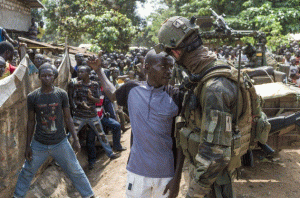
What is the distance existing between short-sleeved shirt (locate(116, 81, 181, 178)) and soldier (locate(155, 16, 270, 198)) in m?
0.12

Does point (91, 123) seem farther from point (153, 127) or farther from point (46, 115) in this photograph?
point (153, 127)

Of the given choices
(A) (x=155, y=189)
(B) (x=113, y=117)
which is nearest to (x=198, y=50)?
(A) (x=155, y=189)

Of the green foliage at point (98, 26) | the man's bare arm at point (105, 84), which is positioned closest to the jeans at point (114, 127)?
the man's bare arm at point (105, 84)

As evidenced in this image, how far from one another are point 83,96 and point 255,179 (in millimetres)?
3236

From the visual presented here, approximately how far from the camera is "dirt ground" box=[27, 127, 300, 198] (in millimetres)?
4016

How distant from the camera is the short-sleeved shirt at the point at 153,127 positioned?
7.44 ft

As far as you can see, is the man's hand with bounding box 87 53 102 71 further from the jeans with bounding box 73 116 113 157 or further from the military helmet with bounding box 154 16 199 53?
the jeans with bounding box 73 116 113 157

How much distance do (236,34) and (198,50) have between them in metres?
5.78

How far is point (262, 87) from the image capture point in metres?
4.65

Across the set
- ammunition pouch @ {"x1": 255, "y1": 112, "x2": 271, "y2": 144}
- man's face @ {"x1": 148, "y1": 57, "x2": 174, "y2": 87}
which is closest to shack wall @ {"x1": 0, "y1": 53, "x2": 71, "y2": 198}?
man's face @ {"x1": 148, "y1": 57, "x2": 174, "y2": 87}

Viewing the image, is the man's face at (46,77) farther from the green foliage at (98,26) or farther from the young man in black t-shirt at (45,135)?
the green foliage at (98,26)

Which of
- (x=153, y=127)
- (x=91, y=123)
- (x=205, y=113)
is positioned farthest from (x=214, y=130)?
(x=91, y=123)

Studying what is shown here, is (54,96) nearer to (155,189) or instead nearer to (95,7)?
(155,189)

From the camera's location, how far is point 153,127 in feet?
7.46
